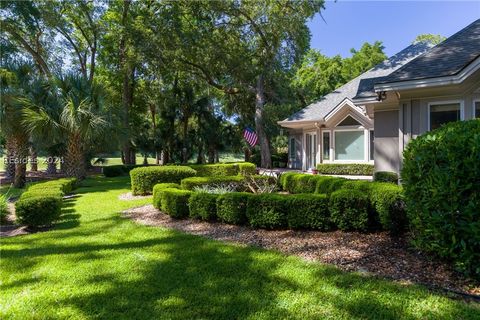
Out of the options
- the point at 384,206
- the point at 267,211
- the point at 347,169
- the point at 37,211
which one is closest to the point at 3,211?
the point at 37,211

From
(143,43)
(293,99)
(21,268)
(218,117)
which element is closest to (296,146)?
(293,99)

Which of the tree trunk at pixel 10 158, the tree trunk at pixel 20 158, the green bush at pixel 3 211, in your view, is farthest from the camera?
the tree trunk at pixel 10 158

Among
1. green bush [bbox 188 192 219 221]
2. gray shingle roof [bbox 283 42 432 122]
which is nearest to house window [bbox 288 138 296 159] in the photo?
gray shingle roof [bbox 283 42 432 122]

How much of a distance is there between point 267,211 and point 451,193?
334cm

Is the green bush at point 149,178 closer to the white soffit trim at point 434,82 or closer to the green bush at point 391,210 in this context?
the white soffit trim at point 434,82

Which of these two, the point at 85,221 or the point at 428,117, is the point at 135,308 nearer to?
the point at 85,221

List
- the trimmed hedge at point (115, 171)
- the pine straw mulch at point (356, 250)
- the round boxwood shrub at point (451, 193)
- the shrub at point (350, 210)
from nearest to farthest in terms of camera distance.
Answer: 1. the round boxwood shrub at point (451, 193)
2. the pine straw mulch at point (356, 250)
3. the shrub at point (350, 210)
4. the trimmed hedge at point (115, 171)

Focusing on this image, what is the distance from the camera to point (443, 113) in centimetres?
778

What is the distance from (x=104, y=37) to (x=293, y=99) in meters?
17.3

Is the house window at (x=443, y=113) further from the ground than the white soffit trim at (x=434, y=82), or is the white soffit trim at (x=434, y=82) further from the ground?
the white soffit trim at (x=434, y=82)

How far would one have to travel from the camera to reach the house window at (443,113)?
7.64 meters

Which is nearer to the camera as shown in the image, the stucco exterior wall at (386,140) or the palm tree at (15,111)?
the stucco exterior wall at (386,140)

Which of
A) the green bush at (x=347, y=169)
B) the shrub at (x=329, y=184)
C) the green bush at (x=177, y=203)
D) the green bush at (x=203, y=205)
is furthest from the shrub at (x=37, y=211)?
the green bush at (x=347, y=169)

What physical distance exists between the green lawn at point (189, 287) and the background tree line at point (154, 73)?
10.9m
